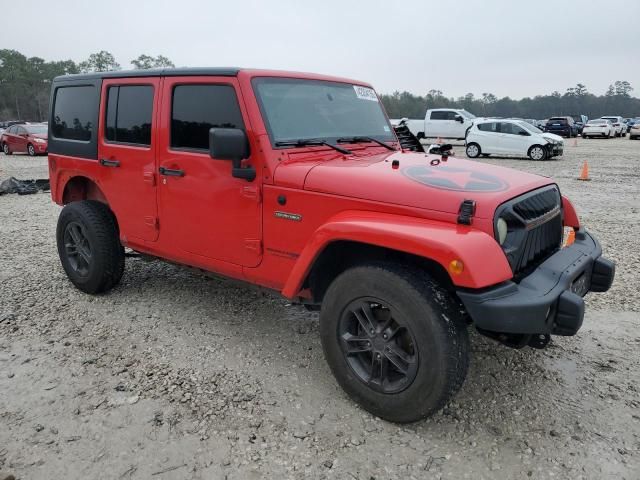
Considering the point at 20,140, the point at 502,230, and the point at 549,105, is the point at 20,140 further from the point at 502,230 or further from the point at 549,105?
the point at 549,105

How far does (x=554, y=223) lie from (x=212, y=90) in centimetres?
241

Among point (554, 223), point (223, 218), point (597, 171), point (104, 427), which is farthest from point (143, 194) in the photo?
point (597, 171)

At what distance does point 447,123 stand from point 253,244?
76.6 feet

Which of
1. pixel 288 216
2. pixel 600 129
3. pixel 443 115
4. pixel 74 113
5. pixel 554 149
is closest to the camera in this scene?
pixel 288 216

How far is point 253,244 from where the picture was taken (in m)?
3.26

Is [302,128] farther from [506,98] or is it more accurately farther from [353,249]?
[506,98]

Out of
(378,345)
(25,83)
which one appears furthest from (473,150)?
(25,83)

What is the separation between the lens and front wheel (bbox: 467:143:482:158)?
1822 centimetres

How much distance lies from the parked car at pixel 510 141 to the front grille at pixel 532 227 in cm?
1564

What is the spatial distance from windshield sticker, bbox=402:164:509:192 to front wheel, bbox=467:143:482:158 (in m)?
16.2

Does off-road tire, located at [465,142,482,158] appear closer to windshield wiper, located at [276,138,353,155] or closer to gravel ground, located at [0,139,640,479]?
gravel ground, located at [0,139,640,479]

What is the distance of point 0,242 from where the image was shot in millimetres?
6555

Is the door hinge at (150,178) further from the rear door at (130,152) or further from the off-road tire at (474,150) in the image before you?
the off-road tire at (474,150)

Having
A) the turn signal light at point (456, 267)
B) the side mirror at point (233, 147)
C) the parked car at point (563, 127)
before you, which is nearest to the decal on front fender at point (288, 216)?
the side mirror at point (233, 147)
